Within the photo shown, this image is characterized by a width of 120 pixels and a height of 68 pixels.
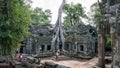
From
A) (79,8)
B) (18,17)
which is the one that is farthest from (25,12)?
(79,8)

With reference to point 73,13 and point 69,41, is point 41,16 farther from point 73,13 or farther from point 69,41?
point 69,41

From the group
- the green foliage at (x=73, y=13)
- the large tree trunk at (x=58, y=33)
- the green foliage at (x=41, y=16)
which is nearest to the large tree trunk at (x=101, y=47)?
the large tree trunk at (x=58, y=33)

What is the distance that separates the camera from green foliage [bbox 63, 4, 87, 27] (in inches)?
1950

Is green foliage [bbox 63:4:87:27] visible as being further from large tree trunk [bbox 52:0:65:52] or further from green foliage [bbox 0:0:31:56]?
green foliage [bbox 0:0:31:56]

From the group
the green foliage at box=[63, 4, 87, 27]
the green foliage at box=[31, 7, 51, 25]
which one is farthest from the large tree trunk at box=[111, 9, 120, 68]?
the green foliage at box=[31, 7, 51, 25]

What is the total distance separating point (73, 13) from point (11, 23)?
109ft

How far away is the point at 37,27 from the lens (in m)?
41.7

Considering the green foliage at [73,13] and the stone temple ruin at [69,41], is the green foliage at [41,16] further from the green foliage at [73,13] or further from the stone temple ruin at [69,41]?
the stone temple ruin at [69,41]

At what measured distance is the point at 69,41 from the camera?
1535 inches

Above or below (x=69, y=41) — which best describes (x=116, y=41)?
above

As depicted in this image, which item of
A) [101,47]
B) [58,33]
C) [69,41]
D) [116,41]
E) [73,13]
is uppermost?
[73,13]

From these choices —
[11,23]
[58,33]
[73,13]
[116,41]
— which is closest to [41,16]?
[73,13]

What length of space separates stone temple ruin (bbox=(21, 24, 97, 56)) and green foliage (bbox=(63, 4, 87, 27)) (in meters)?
9.94

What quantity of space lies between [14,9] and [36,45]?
64.0 feet
